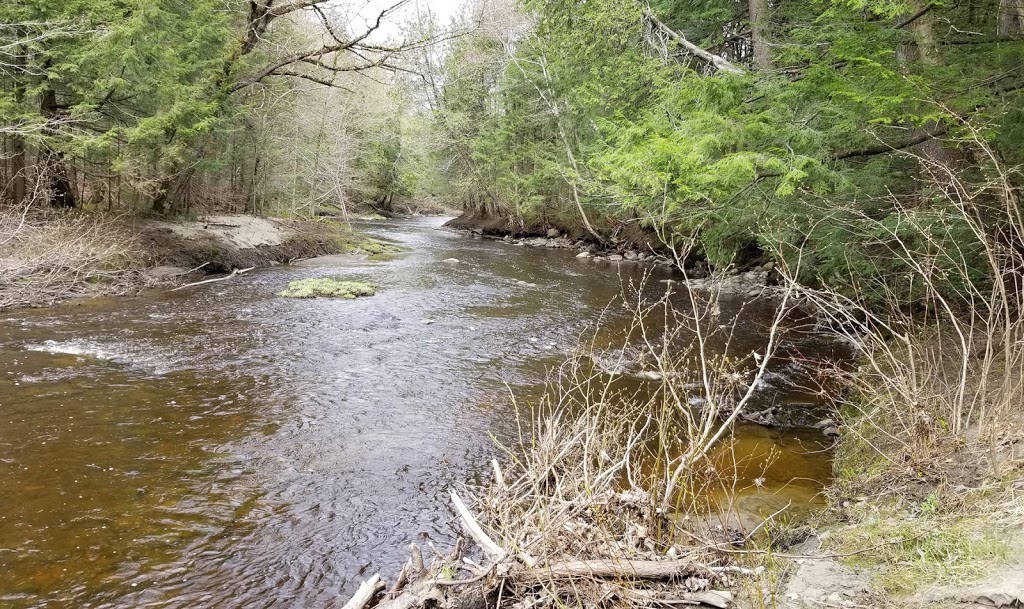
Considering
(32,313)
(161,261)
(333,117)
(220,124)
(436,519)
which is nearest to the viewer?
(436,519)

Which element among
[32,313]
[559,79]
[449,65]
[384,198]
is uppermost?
[449,65]

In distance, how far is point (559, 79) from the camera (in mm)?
25891

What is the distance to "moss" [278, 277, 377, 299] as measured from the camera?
1341 centimetres

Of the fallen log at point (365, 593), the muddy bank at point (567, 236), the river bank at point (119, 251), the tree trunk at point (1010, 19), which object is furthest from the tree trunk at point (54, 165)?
the tree trunk at point (1010, 19)

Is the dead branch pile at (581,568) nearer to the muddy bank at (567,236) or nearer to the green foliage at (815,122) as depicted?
the green foliage at (815,122)

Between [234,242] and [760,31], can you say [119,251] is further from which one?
[760,31]

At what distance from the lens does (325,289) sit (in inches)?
545

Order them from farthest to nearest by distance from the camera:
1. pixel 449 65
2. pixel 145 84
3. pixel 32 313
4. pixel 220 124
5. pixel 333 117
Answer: pixel 449 65 < pixel 333 117 < pixel 220 124 < pixel 145 84 < pixel 32 313

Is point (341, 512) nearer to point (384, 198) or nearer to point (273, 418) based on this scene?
point (273, 418)

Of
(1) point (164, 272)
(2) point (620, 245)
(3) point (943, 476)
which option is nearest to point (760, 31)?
(3) point (943, 476)

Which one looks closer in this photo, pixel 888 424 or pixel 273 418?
pixel 888 424

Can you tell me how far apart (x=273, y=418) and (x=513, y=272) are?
12924mm

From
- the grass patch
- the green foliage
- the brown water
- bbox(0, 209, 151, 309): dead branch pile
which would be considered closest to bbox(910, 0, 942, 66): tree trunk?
the green foliage

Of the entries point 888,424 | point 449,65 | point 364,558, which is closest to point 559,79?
point 449,65
